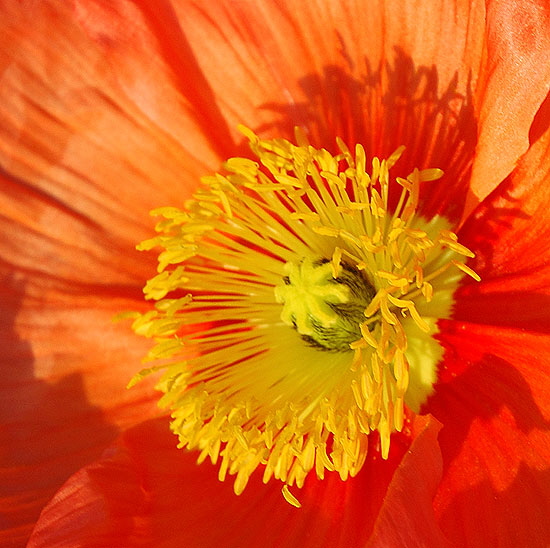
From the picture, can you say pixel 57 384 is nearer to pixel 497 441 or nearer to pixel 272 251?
pixel 272 251

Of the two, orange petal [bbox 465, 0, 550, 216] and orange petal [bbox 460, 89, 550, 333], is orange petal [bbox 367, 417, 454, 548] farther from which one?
orange petal [bbox 465, 0, 550, 216]

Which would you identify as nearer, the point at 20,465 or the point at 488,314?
the point at 488,314

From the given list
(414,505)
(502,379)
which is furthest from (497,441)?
(414,505)

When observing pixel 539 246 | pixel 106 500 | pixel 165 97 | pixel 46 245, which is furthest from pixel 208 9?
pixel 106 500

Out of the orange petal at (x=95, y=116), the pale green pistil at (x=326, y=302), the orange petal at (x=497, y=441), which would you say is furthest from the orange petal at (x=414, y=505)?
the orange petal at (x=95, y=116)

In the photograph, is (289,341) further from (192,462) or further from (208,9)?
(208,9)

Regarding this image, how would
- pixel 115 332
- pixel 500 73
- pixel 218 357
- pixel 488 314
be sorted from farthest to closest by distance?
pixel 115 332, pixel 218 357, pixel 488 314, pixel 500 73

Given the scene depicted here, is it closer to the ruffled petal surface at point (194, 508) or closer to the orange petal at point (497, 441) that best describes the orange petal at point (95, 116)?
the ruffled petal surface at point (194, 508)

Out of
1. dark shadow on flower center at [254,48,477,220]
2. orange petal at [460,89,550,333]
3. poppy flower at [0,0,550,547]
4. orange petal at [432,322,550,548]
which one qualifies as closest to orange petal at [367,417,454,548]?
poppy flower at [0,0,550,547]
